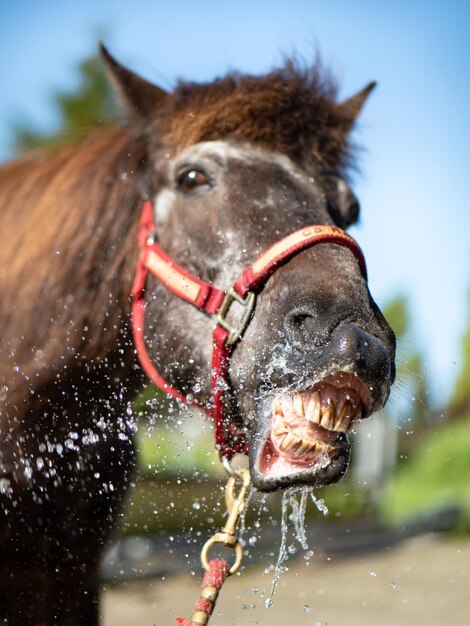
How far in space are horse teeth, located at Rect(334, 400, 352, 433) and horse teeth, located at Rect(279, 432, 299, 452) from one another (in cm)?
11

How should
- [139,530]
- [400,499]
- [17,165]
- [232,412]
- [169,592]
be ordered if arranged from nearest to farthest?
1. [232,412]
2. [17,165]
3. [169,592]
4. [139,530]
5. [400,499]

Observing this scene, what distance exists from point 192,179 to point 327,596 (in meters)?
4.55

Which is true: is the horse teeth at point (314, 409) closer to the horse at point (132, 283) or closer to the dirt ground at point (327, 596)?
the horse at point (132, 283)

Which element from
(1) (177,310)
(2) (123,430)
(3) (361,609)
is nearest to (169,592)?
(3) (361,609)

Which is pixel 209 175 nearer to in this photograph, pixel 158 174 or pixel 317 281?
pixel 158 174

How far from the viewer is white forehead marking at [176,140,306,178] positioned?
257cm

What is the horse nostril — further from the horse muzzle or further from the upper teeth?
the upper teeth

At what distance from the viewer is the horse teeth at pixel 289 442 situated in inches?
80.4

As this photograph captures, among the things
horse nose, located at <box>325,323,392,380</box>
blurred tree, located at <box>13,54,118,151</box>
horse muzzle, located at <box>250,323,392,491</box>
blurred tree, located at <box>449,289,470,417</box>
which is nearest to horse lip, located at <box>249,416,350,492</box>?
horse muzzle, located at <box>250,323,392,491</box>

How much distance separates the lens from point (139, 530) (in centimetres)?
700

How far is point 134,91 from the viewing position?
2.81 m

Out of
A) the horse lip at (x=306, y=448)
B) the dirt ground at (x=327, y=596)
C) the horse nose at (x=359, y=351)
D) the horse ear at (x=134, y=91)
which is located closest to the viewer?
the horse nose at (x=359, y=351)

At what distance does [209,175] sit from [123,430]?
35.9 inches

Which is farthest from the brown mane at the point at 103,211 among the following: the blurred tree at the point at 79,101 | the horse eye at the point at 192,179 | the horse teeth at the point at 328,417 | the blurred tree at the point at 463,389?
the blurred tree at the point at 463,389
